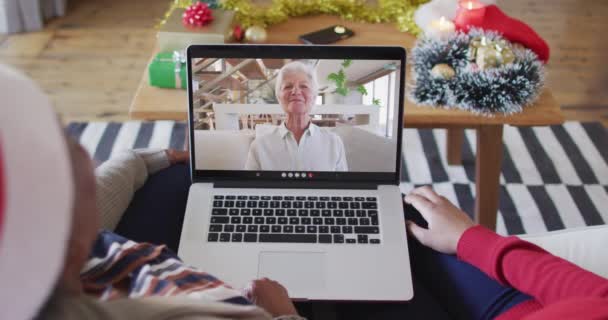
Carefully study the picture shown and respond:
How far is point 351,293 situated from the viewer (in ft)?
3.33

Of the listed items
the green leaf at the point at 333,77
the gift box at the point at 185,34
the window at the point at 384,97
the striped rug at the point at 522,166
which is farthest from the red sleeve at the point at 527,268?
the striped rug at the point at 522,166

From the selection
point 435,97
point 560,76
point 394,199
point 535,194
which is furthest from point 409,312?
point 560,76

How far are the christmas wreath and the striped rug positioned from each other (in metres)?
0.60

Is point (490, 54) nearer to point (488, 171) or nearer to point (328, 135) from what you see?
point (488, 171)

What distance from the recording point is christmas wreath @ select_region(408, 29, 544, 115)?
1.43 meters

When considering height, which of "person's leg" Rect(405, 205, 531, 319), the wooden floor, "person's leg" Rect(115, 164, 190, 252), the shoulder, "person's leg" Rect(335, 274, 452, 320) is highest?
the shoulder

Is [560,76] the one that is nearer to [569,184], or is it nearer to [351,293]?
[569,184]

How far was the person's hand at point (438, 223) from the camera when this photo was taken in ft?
3.52

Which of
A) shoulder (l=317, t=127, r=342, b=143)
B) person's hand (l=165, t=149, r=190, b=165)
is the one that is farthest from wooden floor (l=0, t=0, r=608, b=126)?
shoulder (l=317, t=127, r=342, b=143)

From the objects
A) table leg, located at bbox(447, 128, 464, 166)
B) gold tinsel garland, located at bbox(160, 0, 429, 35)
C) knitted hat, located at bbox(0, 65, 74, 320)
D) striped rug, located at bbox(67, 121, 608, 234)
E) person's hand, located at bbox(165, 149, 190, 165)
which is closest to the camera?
knitted hat, located at bbox(0, 65, 74, 320)

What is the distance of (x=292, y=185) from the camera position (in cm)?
121

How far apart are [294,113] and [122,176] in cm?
31

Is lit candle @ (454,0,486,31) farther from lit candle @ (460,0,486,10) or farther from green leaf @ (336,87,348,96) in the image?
green leaf @ (336,87,348,96)

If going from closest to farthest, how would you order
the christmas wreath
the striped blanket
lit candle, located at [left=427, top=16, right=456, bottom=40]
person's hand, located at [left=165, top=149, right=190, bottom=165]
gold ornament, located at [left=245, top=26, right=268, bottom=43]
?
the striped blanket → person's hand, located at [left=165, top=149, right=190, bottom=165] → the christmas wreath → lit candle, located at [left=427, top=16, right=456, bottom=40] → gold ornament, located at [left=245, top=26, right=268, bottom=43]
